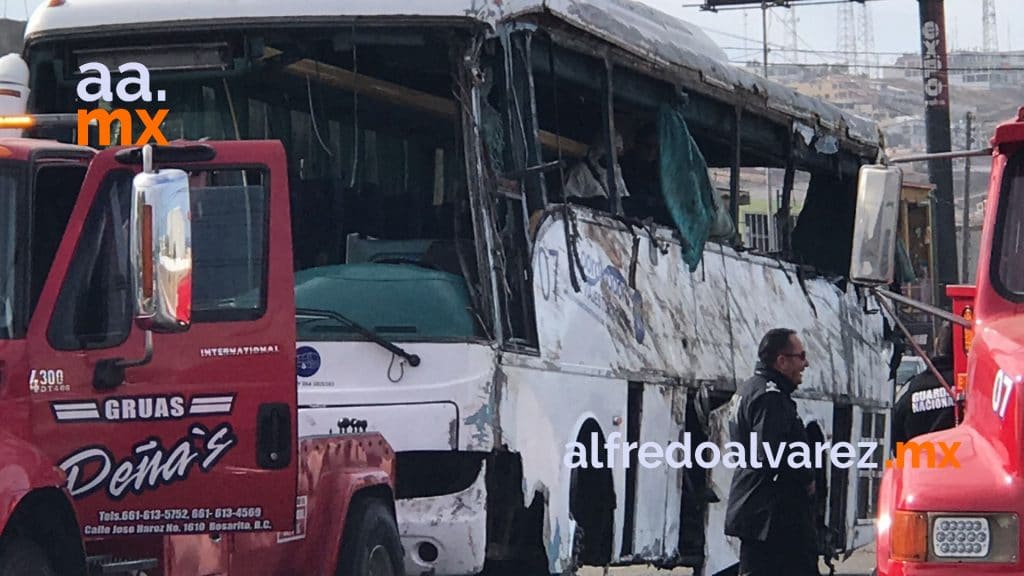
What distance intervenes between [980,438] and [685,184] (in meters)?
5.78

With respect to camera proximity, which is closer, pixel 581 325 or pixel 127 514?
pixel 127 514

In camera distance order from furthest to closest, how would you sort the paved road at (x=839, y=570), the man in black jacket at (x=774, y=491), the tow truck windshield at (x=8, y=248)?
the paved road at (x=839, y=570) < the man in black jacket at (x=774, y=491) < the tow truck windshield at (x=8, y=248)

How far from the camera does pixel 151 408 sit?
270 inches

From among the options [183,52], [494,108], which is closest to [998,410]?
[494,108]

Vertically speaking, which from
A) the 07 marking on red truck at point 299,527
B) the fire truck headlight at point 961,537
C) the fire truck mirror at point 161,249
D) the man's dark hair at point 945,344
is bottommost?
the 07 marking on red truck at point 299,527

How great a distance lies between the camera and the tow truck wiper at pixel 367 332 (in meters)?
9.06

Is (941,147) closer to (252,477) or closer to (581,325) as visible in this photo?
(581,325)

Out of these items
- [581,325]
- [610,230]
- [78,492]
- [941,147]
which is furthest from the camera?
[941,147]

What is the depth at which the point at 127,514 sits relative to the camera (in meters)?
6.84

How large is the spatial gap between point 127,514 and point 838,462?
929 centimetres

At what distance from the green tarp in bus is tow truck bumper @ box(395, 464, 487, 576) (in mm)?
3490

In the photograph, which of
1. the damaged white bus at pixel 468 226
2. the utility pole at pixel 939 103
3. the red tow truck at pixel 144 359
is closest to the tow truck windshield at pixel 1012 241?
the red tow truck at pixel 144 359

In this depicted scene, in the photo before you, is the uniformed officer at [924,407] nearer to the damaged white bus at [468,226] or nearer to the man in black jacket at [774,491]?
the damaged white bus at [468,226]

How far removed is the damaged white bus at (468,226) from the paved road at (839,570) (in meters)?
4.32
